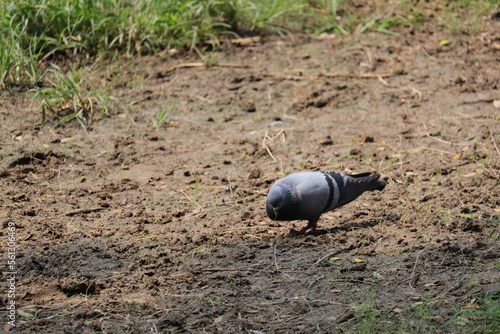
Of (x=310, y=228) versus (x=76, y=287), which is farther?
(x=310, y=228)

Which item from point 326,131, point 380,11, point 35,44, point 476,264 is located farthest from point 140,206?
point 380,11

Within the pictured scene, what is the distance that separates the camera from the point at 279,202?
155 inches

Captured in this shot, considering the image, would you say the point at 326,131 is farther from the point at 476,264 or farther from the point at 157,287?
the point at 157,287

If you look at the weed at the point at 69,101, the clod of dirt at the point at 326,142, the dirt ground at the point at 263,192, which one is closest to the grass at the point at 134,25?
the weed at the point at 69,101

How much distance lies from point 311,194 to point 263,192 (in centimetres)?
74

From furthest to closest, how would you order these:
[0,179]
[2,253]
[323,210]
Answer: [0,179] < [323,210] < [2,253]

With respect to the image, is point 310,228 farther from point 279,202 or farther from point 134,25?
point 134,25

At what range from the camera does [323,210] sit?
161 inches

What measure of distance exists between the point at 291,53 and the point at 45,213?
3.72m

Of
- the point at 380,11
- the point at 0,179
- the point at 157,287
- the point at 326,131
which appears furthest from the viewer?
the point at 380,11

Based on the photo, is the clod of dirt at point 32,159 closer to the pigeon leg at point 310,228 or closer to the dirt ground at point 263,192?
the dirt ground at point 263,192

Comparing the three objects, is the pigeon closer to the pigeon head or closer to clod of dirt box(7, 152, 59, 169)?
the pigeon head

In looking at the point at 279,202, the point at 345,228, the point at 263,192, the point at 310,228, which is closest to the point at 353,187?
the point at 345,228

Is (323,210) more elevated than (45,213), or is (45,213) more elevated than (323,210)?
(323,210)
